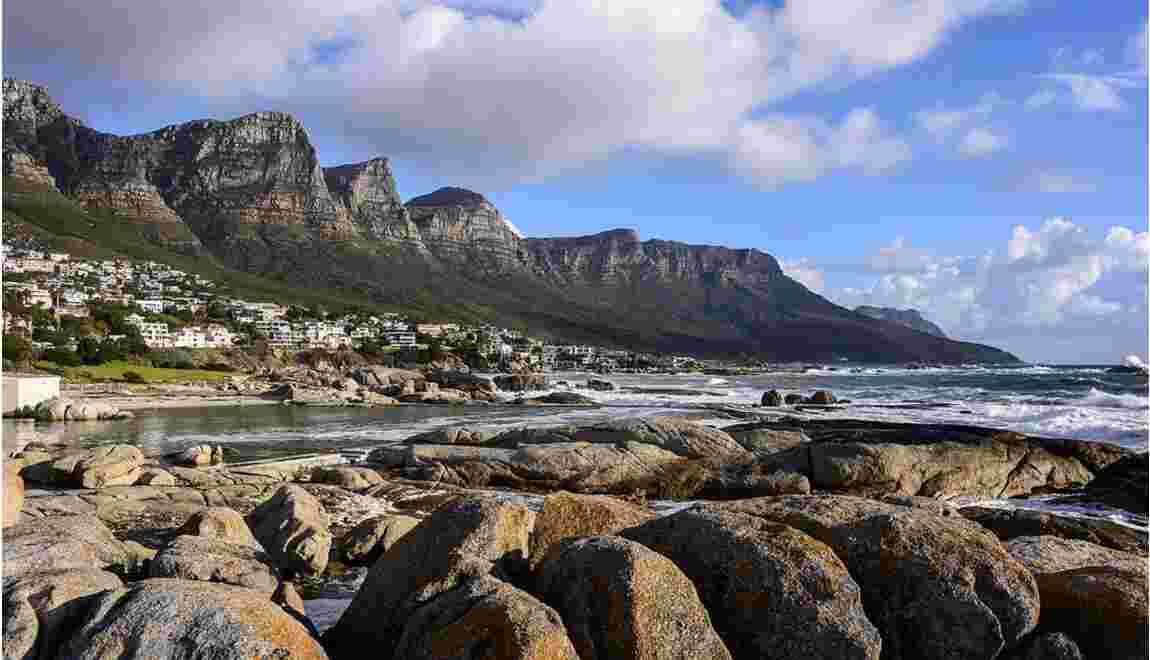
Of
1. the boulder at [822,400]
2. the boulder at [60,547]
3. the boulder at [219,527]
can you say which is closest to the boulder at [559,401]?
the boulder at [822,400]

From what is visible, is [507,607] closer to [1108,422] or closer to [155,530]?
[155,530]

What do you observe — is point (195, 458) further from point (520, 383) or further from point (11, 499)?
point (520, 383)

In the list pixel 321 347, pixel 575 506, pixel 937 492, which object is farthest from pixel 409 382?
pixel 575 506

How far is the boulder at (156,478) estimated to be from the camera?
21.9 m

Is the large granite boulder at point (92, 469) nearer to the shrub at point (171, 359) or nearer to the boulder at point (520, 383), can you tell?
the boulder at point (520, 383)

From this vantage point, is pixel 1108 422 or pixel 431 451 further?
pixel 1108 422

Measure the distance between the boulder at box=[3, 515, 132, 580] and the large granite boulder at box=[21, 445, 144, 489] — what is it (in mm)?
13363

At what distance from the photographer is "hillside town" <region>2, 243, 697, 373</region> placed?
4751 inches

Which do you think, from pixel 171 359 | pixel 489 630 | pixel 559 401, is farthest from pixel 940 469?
pixel 171 359

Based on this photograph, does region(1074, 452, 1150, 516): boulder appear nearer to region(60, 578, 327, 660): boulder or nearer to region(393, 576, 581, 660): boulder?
region(393, 576, 581, 660): boulder

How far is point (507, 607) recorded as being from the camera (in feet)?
21.2

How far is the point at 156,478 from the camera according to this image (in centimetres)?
2205

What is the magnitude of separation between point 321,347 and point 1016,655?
143327mm

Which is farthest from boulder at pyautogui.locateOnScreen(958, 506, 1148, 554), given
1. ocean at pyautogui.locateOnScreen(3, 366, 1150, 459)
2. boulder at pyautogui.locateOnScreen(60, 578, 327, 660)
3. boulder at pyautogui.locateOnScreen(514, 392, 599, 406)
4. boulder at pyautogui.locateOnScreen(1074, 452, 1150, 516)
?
boulder at pyautogui.locateOnScreen(514, 392, 599, 406)
